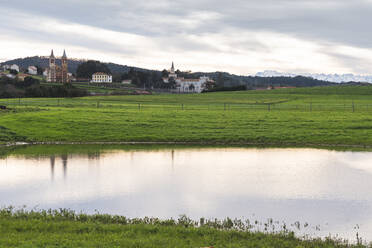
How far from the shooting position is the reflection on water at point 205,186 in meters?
18.0

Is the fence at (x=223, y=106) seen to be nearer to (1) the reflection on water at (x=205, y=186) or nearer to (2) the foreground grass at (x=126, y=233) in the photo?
(1) the reflection on water at (x=205, y=186)

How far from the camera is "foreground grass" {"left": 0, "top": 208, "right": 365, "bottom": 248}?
12914 mm

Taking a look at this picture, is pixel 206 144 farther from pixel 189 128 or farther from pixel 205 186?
pixel 205 186

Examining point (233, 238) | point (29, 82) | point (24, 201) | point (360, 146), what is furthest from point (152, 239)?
→ point (29, 82)

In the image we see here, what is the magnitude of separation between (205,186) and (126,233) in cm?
975

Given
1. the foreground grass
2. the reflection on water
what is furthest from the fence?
the foreground grass

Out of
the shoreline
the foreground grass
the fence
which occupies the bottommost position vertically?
the shoreline

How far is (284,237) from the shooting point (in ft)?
47.1

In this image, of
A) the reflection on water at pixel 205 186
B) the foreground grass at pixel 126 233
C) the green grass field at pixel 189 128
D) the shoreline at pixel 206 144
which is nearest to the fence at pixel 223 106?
the green grass field at pixel 189 128

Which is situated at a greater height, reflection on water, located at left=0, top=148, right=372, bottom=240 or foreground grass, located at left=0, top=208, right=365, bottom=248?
foreground grass, located at left=0, top=208, right=365, bottom=248

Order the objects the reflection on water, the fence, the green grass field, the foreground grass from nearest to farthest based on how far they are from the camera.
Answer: the foreground grass < the reflection on water < the green grass field < the fence

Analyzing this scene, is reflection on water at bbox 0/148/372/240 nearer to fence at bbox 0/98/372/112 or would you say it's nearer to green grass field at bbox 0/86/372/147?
green grass field at bbox 0/86/372/147

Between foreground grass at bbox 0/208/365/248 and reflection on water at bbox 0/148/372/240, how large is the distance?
1.62 m

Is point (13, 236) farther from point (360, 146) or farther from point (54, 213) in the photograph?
point (360, 146)
